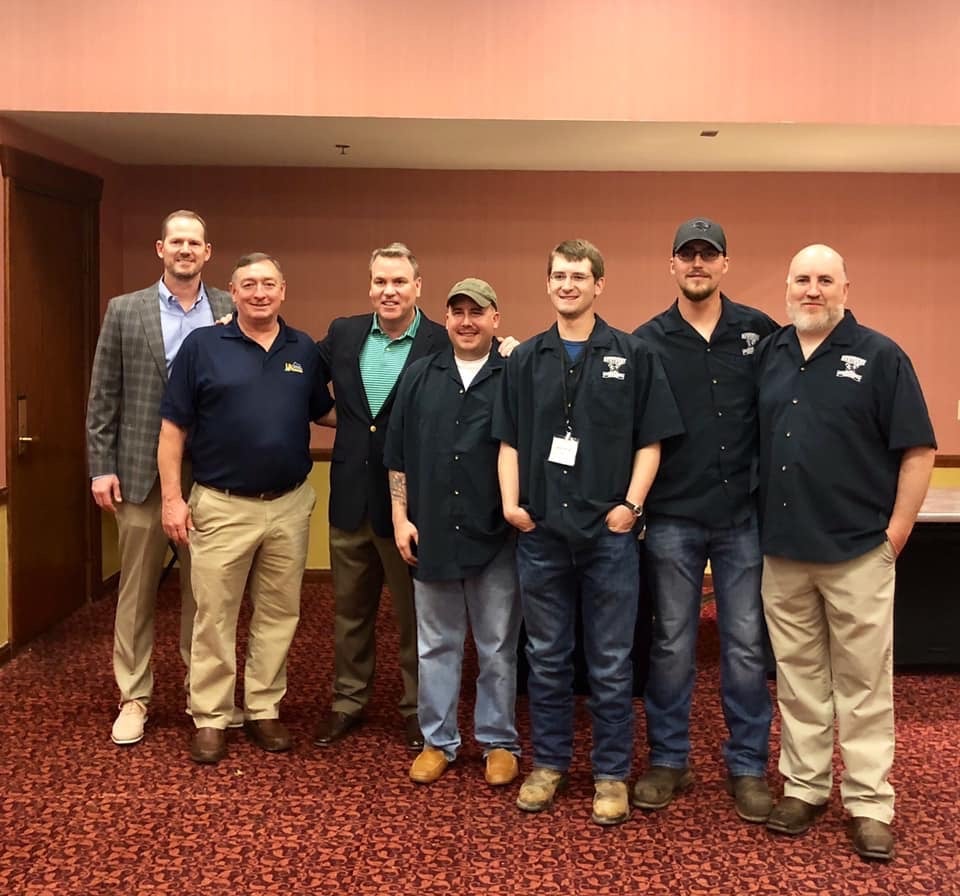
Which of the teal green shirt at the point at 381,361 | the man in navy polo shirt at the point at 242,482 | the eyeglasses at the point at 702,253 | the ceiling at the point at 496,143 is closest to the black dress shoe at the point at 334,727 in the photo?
the man in navy polo shirt at the point at 242,482

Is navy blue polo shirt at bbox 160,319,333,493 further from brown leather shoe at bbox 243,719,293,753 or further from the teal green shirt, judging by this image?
brown leather shoe at bbox 243,719,293,753

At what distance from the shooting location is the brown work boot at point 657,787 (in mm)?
2883

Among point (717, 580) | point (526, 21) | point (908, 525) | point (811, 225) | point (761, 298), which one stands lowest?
point (717, 580)

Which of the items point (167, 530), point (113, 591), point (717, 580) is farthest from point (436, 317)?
point (717, 580)

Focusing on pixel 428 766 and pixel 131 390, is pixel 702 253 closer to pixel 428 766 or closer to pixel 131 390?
pixel 428 766

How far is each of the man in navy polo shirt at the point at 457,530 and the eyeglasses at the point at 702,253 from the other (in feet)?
1.88

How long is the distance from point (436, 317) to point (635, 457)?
3098 millimetres

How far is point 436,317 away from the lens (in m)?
5.68

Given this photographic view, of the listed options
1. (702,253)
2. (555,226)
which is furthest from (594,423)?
(555,226)

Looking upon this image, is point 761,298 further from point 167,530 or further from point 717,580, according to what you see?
point 167,530

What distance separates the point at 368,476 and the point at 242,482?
0.41m

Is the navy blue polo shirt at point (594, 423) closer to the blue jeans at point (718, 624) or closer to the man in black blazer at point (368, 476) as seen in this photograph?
the blue jeans at point (718, 624)

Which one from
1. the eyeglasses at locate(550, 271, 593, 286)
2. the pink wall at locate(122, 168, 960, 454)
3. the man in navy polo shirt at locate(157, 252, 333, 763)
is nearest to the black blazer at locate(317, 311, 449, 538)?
the man in navy polo shirt at locate(157, 252, 333, 763)

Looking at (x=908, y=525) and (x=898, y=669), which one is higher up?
(x=908, y=525)
